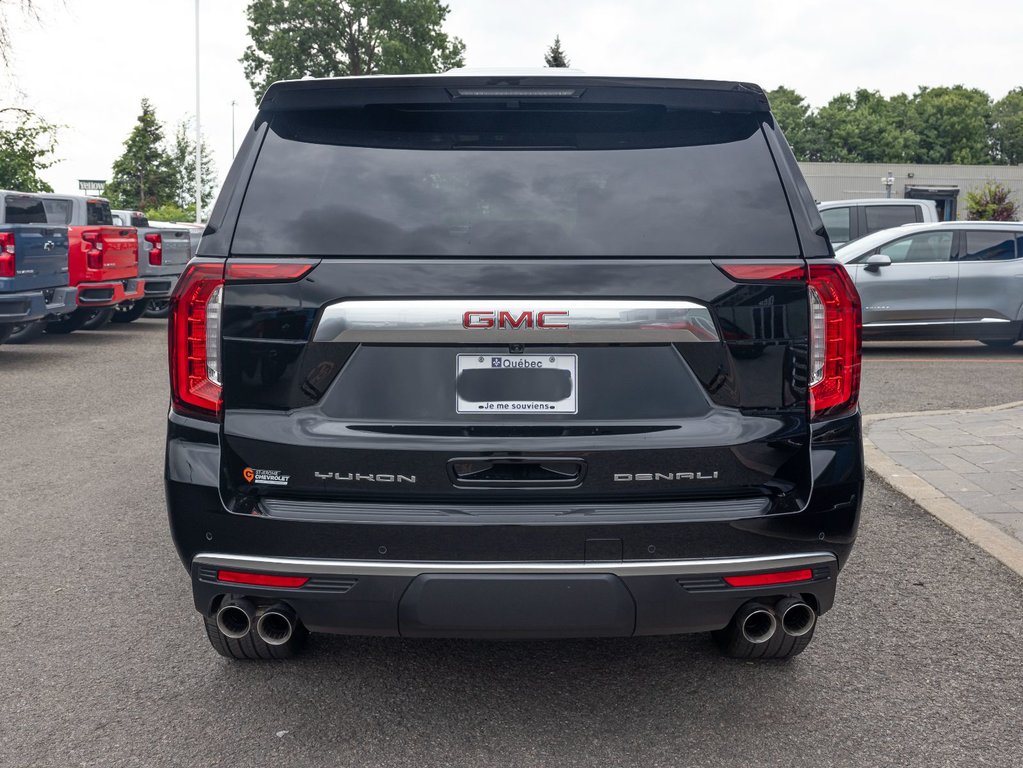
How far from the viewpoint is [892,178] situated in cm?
6222

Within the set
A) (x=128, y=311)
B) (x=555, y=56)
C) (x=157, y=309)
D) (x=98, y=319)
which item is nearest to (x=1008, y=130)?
(x=555, y=56)

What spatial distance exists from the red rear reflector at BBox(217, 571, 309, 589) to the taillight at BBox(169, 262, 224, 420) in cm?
45

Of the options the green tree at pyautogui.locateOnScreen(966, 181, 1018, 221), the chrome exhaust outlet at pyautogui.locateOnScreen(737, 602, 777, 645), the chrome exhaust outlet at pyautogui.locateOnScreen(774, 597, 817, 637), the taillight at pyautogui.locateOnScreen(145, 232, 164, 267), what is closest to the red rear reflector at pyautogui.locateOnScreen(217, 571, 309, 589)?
the chrome exhaust outlet at pyautogui.locateOnScreen(737, 602, 777, 645)

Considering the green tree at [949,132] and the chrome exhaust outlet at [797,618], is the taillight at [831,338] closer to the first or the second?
the chrome exhaust outlet at [797,618]

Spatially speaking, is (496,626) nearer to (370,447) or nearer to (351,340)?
(370,447)

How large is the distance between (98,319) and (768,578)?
16125 mm

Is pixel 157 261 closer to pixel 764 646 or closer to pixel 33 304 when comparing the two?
pixel 33 304

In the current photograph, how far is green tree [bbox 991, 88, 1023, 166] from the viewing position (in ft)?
416

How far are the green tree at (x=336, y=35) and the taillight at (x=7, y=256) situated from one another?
1881 inches

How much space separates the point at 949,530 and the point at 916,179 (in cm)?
6493

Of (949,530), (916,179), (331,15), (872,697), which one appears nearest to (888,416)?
A: (949,530)

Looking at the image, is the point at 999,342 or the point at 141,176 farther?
the point at 141,176

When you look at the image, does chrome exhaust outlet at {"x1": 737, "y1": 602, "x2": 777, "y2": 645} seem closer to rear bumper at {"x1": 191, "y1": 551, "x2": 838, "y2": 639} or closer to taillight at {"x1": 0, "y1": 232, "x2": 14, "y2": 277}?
rear bumper at {"x1": 191, "y1": 551, "x2": 838, "y2": 639}

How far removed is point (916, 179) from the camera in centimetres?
6588
